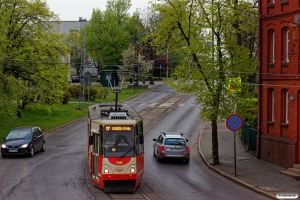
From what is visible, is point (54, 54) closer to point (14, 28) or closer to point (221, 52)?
point (14, 28)

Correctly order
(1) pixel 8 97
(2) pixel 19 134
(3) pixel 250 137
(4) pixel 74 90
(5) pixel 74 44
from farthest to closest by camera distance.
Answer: (5) pixel 74 44, (4) pixel 74 90, (1) pixel 8 97, (3) pixel 250 137, (2) pixel 19 134

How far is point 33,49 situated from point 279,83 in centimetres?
2504

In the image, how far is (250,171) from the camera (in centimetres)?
2838

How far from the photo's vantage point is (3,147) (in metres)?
33.3

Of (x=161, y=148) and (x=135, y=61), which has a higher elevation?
(x=135, y=61)

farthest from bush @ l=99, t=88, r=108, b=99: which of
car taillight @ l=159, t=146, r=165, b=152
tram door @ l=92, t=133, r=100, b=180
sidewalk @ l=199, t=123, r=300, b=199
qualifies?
tram door @ l=92, t=133, r=100, b=180

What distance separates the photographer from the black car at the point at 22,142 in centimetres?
3331

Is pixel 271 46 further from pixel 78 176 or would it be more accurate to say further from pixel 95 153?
pixel 95 153

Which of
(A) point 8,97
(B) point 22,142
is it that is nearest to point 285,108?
(B) point 22,142

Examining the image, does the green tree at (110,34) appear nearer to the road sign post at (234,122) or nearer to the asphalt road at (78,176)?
the asphalt road at (78,176)

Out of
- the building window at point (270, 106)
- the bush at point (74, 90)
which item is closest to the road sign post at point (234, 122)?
the building window at point (270, 106)

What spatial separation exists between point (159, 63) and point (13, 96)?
185 feet

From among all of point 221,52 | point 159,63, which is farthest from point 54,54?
point 159,63

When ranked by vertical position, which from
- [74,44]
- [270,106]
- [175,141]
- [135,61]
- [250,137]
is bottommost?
[250,137]
